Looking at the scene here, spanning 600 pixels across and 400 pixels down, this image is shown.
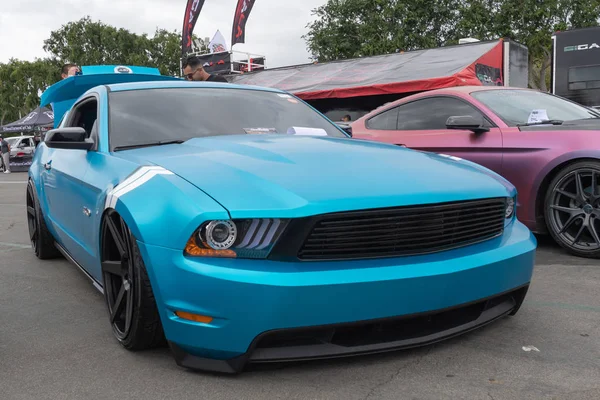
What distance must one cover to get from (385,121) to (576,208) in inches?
Answer: 88.8

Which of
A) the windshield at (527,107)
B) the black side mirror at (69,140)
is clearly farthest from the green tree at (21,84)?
the black side mirror at (69,140)

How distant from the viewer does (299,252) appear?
2.24 metres

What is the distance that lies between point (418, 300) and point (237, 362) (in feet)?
2.35

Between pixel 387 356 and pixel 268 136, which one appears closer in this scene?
pixel 387 356

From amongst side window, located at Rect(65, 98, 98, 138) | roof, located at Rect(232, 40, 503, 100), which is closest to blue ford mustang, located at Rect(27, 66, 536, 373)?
side window, located at Rect(65, 98, 98, 138)

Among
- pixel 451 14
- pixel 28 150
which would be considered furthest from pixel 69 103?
pixel 451 14

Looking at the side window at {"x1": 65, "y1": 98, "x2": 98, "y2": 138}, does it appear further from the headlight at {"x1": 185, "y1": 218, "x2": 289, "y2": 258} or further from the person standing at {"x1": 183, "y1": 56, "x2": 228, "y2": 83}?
the person standing at {"x1": 183, "y1": 56, "x2": 228, "y2": 83}

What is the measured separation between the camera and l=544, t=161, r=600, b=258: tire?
4.38 meters

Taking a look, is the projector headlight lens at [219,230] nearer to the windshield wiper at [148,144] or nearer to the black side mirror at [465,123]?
the windshield wiper at [148,144]

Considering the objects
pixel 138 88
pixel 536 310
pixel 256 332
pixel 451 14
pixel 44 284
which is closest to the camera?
pixel 256 332

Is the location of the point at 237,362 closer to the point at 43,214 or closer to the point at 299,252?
the point at 299,252

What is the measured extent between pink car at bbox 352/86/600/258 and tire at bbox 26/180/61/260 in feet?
10.5

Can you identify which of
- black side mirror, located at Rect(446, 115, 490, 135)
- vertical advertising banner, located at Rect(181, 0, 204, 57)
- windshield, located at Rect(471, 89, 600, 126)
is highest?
vertical advertising banner, located at Rect(181, 0, 204, 57)

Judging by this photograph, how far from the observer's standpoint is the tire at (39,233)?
4.80 metres
